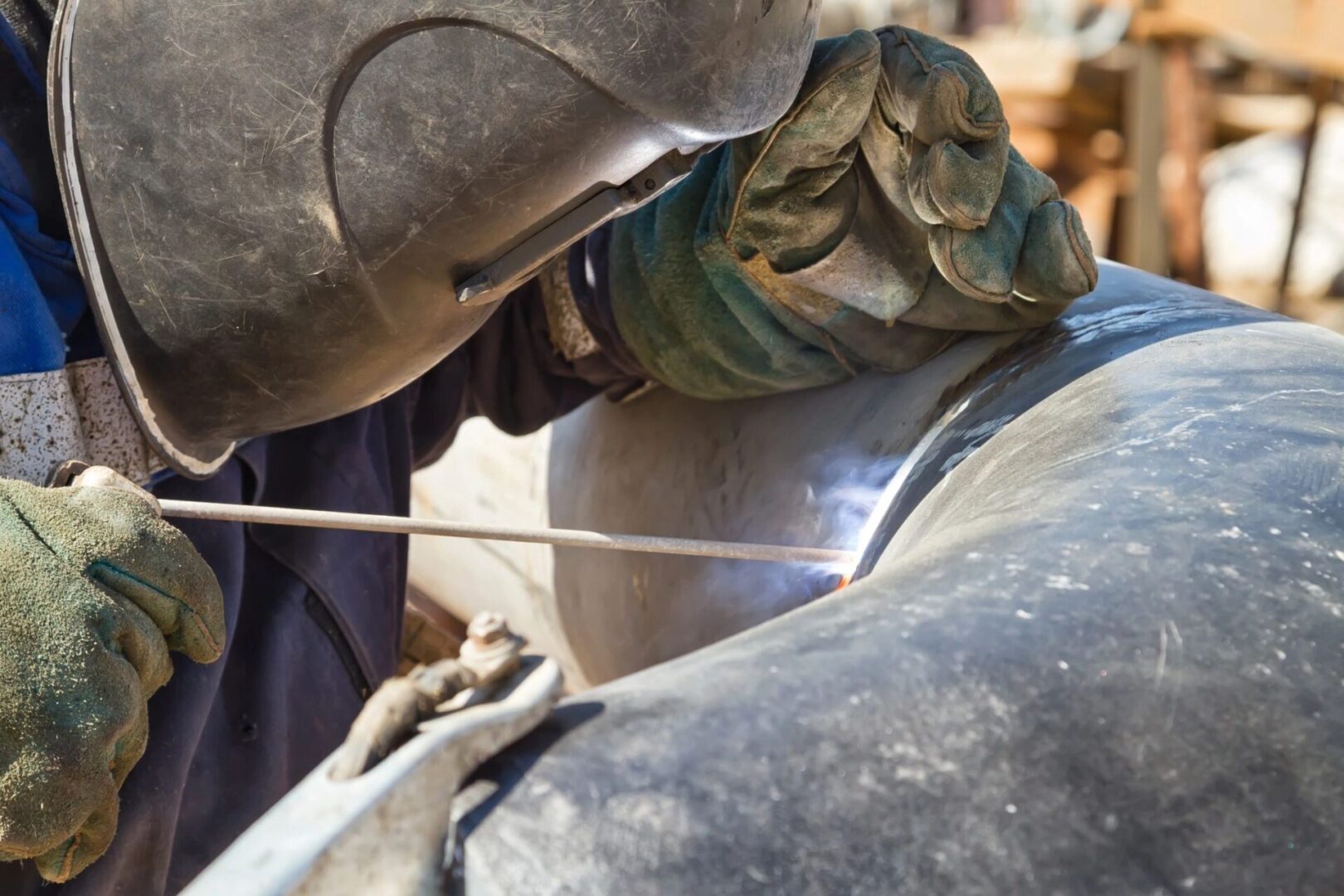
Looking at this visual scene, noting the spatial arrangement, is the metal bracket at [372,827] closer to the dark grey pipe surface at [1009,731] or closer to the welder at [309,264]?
the dark grey pipe surface at [1009,731]

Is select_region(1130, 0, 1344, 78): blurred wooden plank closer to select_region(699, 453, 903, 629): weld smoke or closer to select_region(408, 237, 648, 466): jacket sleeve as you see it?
select_region(408, 237, 648, 466): jacket sleeve

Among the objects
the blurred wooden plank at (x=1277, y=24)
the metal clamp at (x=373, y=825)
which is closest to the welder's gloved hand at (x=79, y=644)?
the metal clamp at (x=373, y=825)

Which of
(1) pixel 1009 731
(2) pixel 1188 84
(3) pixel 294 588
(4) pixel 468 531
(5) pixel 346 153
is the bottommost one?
(2) pixel 1188 84

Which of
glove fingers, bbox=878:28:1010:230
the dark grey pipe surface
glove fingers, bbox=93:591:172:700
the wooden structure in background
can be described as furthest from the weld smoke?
the wooden structure in background

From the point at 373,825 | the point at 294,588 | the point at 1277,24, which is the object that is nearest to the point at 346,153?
the point at 294,588

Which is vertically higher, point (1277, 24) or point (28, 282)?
point (28, 282)

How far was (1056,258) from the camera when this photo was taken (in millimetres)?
1086

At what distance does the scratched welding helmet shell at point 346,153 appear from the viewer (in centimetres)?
94

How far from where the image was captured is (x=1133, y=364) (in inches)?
37.7

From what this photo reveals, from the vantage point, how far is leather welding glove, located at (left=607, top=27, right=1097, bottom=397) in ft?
3.54

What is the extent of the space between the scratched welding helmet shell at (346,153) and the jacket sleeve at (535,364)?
0.96 feet

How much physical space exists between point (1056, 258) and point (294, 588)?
2.39ft

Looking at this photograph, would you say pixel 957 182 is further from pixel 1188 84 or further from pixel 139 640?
pixel 1188 84

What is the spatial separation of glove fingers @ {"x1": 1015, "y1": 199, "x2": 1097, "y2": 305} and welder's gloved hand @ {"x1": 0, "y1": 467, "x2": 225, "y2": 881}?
2.10 feet
